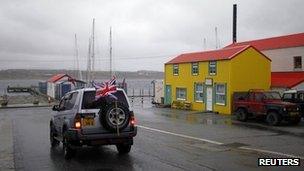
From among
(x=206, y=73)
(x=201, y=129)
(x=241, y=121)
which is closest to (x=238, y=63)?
(x=206, y=73)

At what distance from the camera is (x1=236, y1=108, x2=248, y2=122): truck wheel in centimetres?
2800

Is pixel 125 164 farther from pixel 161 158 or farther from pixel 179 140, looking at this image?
pixel 179 140

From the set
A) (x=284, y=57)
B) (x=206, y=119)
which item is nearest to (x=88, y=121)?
(x=206, y=119)

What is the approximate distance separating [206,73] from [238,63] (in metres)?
3.59

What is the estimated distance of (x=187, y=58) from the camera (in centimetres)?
4169

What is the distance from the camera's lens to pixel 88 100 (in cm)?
1315

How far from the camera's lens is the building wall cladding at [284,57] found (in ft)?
128

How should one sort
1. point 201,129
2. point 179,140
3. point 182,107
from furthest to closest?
point 182,107
point 201,129
point 179,140

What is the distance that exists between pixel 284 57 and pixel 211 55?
723 cm

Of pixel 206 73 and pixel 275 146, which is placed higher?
pixel 206 73

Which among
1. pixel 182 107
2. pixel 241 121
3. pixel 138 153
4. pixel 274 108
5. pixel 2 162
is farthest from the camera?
pixel 182 107

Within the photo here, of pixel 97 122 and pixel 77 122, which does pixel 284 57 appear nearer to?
pixel 97 122

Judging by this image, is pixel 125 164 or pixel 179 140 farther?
pixel 179 140

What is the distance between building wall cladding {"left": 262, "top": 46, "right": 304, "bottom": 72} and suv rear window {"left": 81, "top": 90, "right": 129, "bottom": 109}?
93.1ft
